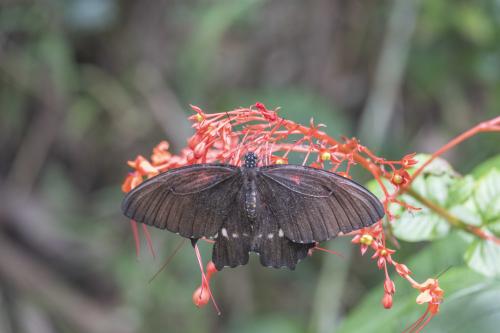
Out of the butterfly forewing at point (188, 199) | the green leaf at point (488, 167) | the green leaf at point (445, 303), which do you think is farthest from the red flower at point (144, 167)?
the green leaf at point (488, 167)

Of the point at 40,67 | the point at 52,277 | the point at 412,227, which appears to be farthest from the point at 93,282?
the point at 412,227

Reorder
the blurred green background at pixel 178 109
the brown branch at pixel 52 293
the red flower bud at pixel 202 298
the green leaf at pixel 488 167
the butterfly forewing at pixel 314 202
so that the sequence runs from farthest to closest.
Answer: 1. the brown branch at pixel 52 293
2. the blurred green background at pixel 178 109
3. the green leaf at pixel 488 167
4. the red flower bud at pixel 202 298
5. the butterfly forewing at pixel 314 202

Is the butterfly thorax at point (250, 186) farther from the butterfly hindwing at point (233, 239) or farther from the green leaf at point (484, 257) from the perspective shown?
the green leaf at point (484, 257)

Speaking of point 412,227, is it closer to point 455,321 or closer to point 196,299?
point 455,321

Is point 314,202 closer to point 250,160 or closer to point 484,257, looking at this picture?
point 250,160

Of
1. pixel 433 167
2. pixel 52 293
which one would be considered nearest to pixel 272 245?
pixel 433 167
